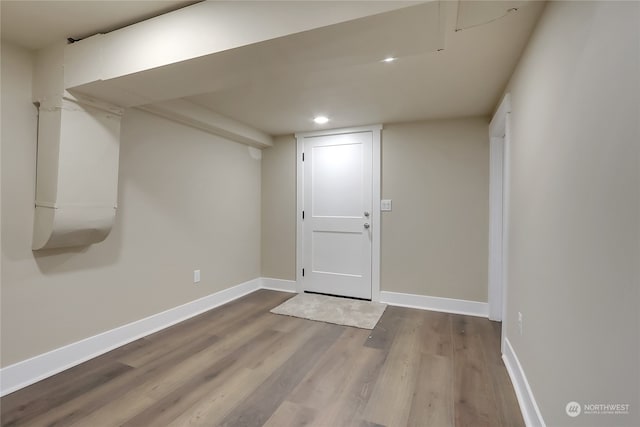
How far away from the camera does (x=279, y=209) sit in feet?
13.8

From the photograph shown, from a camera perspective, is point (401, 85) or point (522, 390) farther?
point (401, 85)

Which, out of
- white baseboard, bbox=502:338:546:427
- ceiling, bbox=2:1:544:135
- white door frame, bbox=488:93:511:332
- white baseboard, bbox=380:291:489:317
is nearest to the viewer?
ceiling, bbox=2:1:544:135

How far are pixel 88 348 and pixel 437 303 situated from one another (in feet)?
10.5

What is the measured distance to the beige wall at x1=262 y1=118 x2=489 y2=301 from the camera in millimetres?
3221

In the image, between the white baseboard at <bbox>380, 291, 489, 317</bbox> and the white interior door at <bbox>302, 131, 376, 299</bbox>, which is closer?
the white baseboard at <bbox>380, 291, 489, 317</bbox>

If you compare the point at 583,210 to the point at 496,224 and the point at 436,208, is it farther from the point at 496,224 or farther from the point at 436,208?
the point at 436,208

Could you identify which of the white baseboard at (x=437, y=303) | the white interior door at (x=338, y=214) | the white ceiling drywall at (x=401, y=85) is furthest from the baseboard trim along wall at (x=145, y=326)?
the white ceiling drywall at (x=401, y=85)

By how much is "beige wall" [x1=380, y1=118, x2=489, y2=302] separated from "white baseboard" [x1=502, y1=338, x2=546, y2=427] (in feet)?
3.78

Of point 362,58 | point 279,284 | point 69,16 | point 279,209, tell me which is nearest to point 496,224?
point 362,58

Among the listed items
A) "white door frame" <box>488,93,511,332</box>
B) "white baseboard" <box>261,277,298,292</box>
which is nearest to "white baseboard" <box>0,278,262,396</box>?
"white baseboard" <box>261,277,298,292</box>

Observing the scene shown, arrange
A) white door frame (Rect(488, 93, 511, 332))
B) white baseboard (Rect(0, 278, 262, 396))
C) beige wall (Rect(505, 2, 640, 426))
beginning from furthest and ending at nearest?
white door frame (Rect(488, 93, 511, 332))
white baseboard (Rect(0, 278, 262, 396))
beige wall (Rect(505, 2, 640, 426))

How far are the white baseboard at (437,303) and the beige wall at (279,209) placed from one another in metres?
1.34

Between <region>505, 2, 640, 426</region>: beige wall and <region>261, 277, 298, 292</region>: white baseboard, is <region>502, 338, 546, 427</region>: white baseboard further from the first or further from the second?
<region>261, 277, 298, 292</region>: white baseboard

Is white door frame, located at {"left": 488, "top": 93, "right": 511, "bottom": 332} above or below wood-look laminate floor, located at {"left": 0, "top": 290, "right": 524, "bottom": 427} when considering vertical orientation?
above
